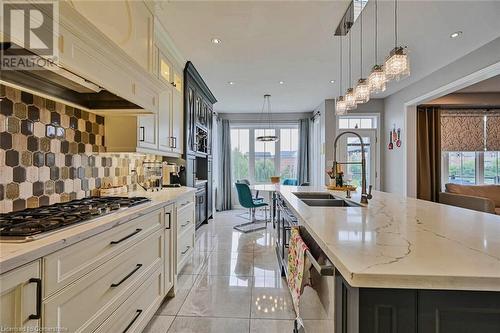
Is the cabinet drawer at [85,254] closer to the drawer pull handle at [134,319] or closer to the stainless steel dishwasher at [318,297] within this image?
the drawer pull handle at [134,319]

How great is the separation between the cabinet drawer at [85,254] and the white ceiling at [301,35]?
2064 millimetres

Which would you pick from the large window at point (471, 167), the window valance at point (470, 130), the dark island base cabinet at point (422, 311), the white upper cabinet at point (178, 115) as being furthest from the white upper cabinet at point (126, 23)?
the large window at point (471, 167)

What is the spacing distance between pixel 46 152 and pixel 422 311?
2.04 m

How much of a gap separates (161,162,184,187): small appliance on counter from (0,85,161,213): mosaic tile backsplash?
1.26 metres

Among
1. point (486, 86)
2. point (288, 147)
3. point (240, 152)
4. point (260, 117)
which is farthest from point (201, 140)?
point (486, 86)

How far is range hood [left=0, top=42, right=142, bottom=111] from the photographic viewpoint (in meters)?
1.23

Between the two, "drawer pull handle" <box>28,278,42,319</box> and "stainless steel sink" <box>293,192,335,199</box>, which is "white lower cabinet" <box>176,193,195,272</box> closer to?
"stainless steel sink" <box>293,192,335,199</box>

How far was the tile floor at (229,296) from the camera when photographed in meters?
1.93

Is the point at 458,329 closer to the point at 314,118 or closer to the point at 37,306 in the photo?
the point at 37,306

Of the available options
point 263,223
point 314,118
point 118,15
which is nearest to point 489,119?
point 314,118

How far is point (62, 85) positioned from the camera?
1.64m

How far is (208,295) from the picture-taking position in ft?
7.75

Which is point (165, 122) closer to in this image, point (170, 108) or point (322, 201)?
point (170, 108)

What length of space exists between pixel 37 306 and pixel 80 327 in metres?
0.32
